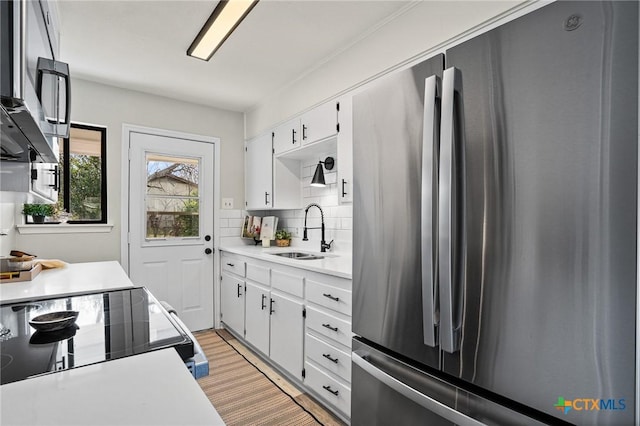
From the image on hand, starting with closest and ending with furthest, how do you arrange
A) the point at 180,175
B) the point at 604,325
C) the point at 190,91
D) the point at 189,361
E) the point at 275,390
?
the point at 604,325 → the point at 189,361 → the point at 275,390 → the point at 190,91 → the point at 180,175

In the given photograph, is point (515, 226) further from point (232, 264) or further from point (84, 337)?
point (232, 264)

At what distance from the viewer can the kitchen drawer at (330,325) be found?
6.21 feet

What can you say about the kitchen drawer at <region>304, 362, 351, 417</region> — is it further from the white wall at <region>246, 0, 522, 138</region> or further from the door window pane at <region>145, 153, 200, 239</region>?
the door window pane at <region>145, 153, 200, 239</region>

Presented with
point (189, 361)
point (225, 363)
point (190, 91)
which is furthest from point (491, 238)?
point (190, 91)

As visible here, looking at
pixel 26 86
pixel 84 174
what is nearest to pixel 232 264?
pixel 84 174

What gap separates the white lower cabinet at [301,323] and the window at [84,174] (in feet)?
4.90

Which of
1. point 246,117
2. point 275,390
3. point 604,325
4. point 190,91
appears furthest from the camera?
point 246,117

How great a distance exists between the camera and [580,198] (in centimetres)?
80

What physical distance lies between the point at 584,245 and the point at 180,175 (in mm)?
3577

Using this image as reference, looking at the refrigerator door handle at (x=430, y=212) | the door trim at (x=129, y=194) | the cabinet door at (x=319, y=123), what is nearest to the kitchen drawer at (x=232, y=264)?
the door trim at (x=129, y=194)

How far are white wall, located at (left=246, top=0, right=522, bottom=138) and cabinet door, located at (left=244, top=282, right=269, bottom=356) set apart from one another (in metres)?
1.63

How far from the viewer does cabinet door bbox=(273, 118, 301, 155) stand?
2.97 meters

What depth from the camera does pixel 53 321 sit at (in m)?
1.01

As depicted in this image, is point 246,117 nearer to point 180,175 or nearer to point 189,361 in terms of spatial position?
point 180,175
